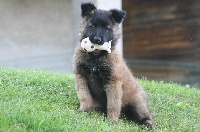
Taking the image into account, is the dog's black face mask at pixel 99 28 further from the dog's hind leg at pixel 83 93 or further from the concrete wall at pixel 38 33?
the concrete wall at pixel 38 33

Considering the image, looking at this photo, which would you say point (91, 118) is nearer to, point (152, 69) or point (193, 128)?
point (193, 128)

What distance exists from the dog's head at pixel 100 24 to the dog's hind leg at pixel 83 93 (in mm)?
523

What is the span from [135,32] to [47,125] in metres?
10.3

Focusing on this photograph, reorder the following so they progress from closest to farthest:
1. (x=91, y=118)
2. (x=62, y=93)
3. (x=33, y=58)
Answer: (x=91, y=118), (x=62, y=93), (x=33, y=58)

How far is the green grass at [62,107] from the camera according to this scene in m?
6.00

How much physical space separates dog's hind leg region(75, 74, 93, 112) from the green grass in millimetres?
117

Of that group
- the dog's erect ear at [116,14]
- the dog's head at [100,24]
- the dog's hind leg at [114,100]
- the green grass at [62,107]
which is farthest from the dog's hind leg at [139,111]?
the dog's erect ear at [116,14]

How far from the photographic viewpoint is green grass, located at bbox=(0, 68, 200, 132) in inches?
236

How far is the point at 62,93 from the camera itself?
779cm

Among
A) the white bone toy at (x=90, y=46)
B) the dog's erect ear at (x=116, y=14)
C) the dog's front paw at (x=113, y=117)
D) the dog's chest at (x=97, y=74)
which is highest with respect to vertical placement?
the dog's erect ear at (x=116, y=14)

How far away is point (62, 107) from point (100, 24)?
116 centimetres

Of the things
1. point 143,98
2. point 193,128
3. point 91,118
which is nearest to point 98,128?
point 91,118

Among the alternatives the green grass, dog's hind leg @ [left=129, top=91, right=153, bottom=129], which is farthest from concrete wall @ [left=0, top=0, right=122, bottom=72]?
dog's hind leg @ [left=129, top=91, right=153, bottom=129]

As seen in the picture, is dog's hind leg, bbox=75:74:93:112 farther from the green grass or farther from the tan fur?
the green grass
